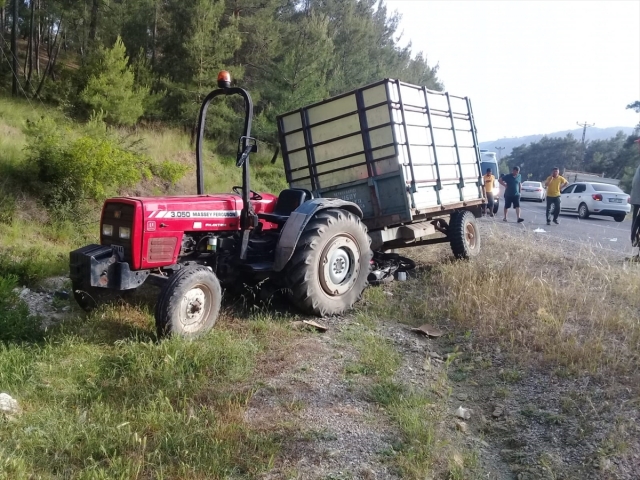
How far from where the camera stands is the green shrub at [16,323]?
13.8 ft

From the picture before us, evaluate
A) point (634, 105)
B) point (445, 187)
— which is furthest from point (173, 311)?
point (634, 105)

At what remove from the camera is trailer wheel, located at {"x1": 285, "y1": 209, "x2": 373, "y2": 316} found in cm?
494

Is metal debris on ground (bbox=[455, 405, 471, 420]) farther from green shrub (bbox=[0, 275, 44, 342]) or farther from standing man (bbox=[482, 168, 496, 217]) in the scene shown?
standing man (bbox=[482, 168, 496, 217])

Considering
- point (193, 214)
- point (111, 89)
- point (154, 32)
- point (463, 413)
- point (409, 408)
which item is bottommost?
point (463, 413)

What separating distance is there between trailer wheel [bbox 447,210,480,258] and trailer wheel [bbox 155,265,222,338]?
419 cm

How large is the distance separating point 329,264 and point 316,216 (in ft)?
1.65

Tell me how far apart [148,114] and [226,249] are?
35.0 feet

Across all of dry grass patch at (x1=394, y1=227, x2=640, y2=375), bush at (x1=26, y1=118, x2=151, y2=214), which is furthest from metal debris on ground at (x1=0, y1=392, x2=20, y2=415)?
bush at (x1=26, y1=118, x2=151, y2=214)

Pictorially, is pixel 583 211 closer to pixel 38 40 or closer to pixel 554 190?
pixel 554 190

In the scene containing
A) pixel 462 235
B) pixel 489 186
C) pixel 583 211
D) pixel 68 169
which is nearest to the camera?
pixel 462 235

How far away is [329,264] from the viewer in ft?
17.1

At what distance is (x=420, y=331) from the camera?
191 inches

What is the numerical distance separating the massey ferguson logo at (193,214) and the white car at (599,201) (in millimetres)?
16619

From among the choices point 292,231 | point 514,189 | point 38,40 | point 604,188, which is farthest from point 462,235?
point 38,40
